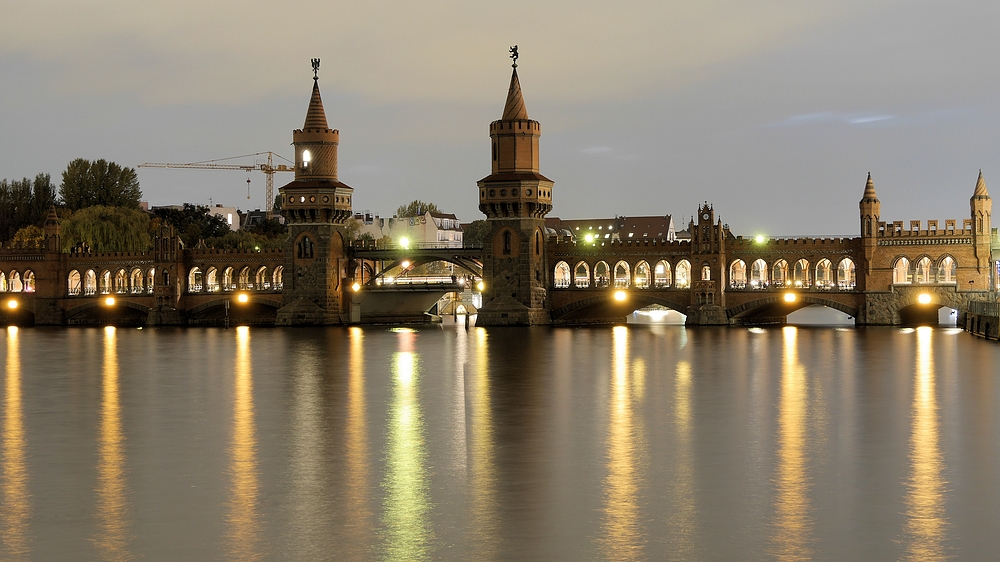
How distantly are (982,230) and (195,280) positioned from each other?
63.4 m

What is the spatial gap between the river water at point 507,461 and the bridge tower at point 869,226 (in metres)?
28.5

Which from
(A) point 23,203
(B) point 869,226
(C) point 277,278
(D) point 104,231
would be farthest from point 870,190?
(A) point 23,203

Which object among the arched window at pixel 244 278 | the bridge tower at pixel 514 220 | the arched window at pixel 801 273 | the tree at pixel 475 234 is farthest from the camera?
the tree at pixel 475 234

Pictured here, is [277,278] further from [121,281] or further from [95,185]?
[95,185]

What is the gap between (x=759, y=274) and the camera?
115875 mm

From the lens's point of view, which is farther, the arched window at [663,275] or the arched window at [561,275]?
the arched window at [663,275]

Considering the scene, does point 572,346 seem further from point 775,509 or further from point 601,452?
point 775,509

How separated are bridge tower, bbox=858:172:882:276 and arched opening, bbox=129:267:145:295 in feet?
190

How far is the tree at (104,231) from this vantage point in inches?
4515

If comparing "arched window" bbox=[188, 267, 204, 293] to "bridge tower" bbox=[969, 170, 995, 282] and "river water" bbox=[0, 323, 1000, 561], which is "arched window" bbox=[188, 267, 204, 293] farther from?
"bridge tower" bbox=[969, 170, 995, 282]

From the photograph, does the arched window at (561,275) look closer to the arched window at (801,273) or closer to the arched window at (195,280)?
the arched window at (801,273)

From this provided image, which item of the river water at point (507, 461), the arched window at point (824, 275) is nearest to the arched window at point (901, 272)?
the arched window at point (824, 275)

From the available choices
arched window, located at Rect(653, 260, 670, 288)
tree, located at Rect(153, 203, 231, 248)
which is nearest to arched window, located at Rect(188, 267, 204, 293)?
tree, located at Rect(153, 203, 231, 248)

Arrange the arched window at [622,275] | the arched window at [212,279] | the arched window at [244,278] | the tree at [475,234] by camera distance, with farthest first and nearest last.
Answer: the tree at [475,234]
the arched window at [212,279]
the arched window at [244,278]
the arched window at [622,275]
